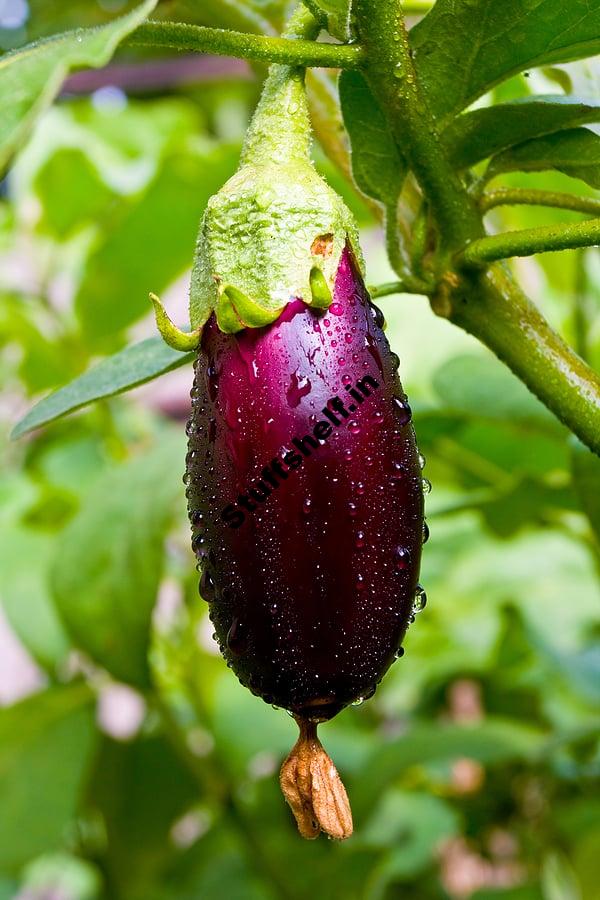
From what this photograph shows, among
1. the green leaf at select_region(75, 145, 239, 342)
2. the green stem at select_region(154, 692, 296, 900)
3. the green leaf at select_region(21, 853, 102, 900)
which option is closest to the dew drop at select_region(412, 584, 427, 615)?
the green stem at select_region(154, 692, 296, 900)

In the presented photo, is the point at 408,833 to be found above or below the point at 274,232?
below

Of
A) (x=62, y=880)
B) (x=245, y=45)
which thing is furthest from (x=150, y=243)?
(x=62, y=880)

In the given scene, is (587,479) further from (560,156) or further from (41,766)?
(41,766)

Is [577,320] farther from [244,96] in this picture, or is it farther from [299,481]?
[244,96]

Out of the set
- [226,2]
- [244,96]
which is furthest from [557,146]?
[244,96]

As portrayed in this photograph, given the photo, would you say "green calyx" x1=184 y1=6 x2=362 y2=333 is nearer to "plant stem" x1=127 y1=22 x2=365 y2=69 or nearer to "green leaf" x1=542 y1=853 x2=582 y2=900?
"plant stem" x1=127 y1=22 x2=365 y2=69

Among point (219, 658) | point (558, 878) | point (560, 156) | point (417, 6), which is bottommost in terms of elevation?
point (558, 878)
